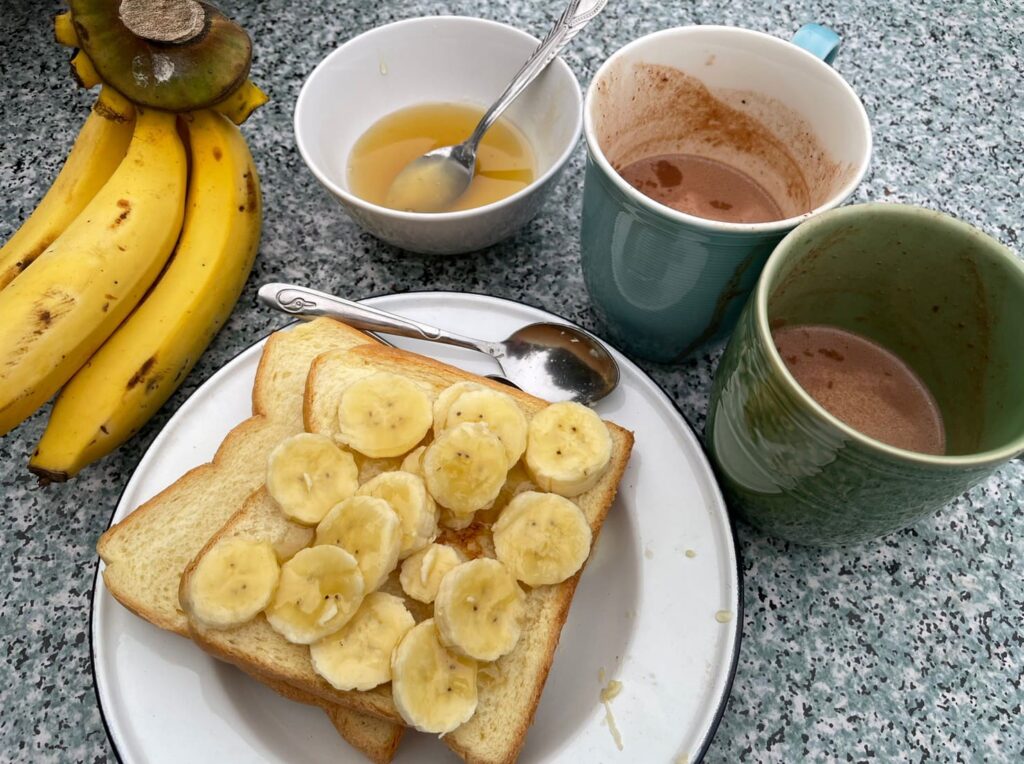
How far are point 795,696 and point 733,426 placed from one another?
0.36m

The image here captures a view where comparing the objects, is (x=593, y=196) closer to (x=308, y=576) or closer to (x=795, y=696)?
(x=308, y=576)

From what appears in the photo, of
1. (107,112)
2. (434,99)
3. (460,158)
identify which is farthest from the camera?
(434,99)

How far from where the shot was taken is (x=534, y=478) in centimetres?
88

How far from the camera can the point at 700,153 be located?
3.44ft

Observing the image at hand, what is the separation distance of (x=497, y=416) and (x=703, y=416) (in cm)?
34

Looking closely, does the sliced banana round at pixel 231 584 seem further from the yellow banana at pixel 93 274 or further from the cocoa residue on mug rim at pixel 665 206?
the cocoa residue on mug rim at pixel 665 206

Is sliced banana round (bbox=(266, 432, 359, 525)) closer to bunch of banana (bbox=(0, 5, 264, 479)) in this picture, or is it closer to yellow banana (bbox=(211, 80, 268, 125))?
bunch of banana (bbox=(0, 5, 264, 479))

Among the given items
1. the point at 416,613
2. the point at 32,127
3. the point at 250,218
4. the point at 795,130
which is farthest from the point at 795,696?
the point at 32,127

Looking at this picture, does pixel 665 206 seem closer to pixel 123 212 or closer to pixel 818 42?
pixel 818 42

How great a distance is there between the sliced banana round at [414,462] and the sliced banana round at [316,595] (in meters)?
0.14

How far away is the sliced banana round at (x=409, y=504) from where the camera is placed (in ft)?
2.64

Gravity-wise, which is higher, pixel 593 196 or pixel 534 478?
pixel 593 196

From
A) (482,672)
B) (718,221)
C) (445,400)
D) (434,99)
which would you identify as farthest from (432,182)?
(482,672)

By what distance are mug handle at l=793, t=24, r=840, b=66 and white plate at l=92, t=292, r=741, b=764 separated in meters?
0.48
